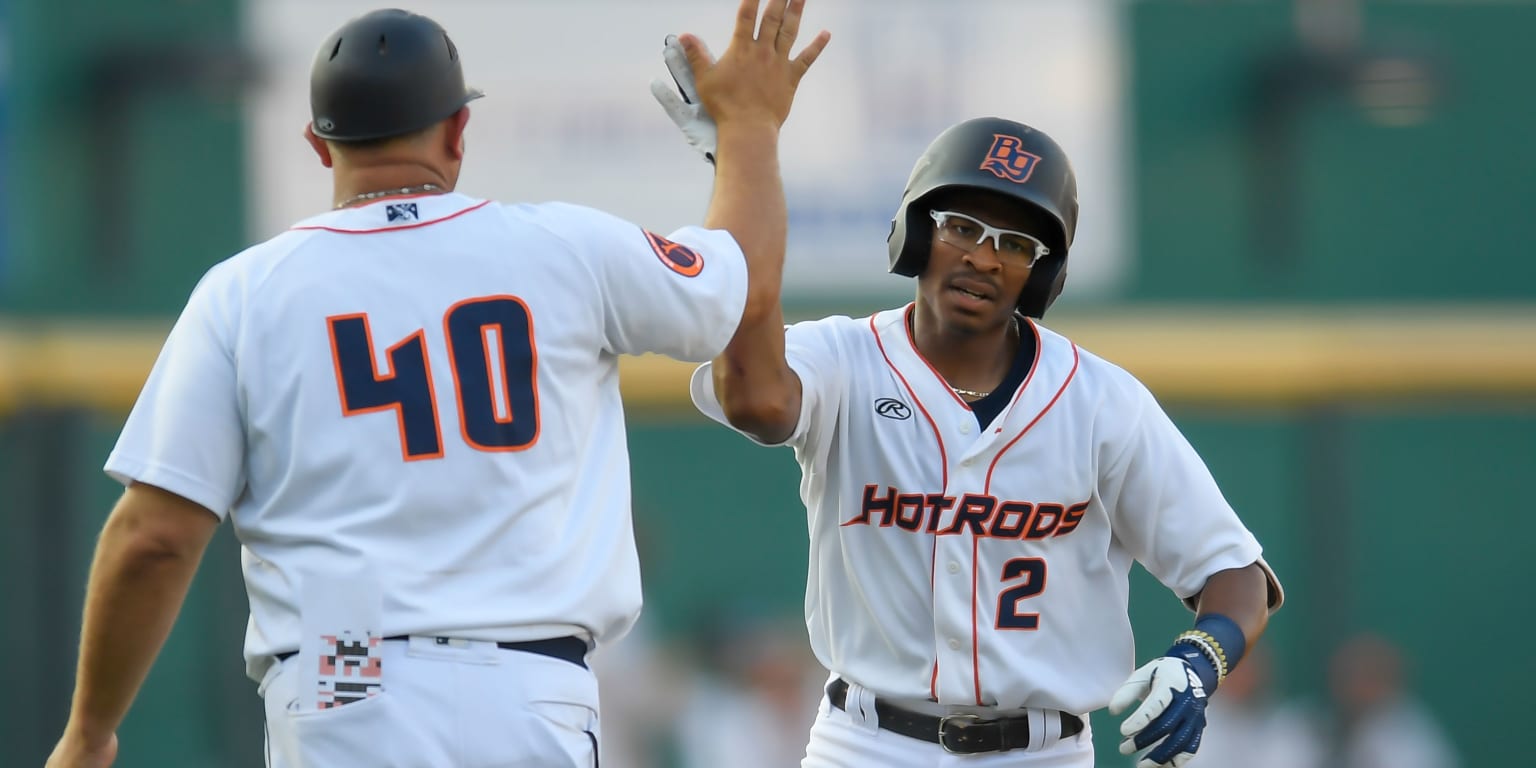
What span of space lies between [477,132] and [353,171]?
8.13 m

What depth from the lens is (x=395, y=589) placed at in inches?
128

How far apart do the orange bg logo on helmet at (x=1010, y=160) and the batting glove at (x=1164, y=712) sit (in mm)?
997

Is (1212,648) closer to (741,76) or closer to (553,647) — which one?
(553,647)

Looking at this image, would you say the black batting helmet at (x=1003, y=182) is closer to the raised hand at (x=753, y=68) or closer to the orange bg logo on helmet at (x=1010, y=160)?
the orange bg logo on helmet at (x=1010, y=160)

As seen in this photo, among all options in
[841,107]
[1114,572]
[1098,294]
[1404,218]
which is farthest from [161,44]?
[1114,572]

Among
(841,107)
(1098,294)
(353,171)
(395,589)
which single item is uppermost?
(353,171)

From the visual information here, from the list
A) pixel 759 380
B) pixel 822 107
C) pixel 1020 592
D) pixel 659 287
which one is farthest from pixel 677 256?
pixel 822 107

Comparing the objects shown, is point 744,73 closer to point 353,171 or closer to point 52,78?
point 353,171

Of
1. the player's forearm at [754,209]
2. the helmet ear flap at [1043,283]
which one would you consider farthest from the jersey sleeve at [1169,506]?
the player's forearm at [754,209]

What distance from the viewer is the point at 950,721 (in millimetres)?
3977

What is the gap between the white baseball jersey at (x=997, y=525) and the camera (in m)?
3.97

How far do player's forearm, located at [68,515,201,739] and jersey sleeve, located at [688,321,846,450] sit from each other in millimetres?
1098

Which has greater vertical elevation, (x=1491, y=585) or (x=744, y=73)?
(x=744, y=73)

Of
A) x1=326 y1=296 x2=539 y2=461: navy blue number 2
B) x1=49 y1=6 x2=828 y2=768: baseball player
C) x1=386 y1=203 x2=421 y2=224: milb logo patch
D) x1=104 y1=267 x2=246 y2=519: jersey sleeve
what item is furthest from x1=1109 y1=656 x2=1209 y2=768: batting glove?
x1=104 y1=267 x2=246 y2=519: jersey sleeve
